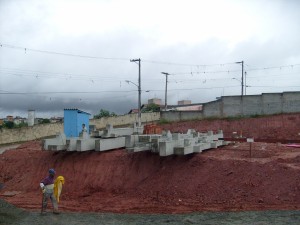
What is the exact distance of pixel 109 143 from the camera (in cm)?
1603

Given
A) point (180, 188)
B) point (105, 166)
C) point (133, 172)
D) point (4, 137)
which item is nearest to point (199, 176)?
→ point (180, 188)

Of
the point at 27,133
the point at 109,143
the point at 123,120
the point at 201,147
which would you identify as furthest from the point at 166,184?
the point at 123,120

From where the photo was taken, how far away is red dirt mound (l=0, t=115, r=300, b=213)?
10797 mm

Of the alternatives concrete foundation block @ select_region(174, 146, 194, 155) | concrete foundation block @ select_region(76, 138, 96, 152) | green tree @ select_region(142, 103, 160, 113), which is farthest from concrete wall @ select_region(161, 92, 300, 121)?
concrete foundation block @ select_region(174, 146, 194, 155)

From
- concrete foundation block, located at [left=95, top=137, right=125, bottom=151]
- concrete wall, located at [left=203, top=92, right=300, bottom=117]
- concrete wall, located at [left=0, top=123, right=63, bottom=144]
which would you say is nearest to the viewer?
concrete foundation block, located at [left=95, top=137, right=125, bottom=151]

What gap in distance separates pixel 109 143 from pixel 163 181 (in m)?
3.93

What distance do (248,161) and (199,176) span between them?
175 centimetres

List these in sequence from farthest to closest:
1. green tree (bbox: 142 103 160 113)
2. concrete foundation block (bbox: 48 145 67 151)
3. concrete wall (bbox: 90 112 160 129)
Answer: green tree (bbox: 142 103 160 113) < concrete wall (bbox: 90 112 160 129) < concrete foundation block (bbox: 48 145 67 151)

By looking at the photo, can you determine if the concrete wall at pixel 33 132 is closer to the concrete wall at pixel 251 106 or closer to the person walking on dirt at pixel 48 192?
the concrete wall at pixel 251 106

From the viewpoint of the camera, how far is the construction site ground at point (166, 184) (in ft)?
33.9

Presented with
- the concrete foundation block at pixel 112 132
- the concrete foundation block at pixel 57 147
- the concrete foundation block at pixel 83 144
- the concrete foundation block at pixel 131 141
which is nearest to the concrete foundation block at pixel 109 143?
the concrete foundation block at pixel 83 144

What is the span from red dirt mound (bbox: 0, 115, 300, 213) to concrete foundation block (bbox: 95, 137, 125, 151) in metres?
0.33

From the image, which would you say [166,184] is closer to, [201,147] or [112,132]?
[201,147]

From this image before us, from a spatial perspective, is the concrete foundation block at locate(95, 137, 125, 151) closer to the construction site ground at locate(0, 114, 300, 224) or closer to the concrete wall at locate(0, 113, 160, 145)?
the construction site ground at locate(0, 114, 300, 224)
